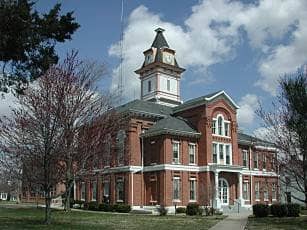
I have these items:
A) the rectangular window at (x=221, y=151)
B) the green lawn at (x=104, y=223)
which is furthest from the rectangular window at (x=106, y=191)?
the green lawn at (x=104, y=223)

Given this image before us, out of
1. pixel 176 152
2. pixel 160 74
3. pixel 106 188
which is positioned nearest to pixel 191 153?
pixel 176 152

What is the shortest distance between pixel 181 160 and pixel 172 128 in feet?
12.0

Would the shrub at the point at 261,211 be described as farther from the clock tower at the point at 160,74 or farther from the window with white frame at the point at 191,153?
the clock tower at the point at 160,74

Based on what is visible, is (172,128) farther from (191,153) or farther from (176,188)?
(176,188)

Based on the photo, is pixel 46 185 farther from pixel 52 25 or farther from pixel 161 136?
pixel 161 136

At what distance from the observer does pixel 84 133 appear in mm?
30547

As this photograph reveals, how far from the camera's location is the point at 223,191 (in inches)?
2053

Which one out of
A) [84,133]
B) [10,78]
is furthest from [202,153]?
[10,78]

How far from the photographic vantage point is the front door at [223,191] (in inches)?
2034

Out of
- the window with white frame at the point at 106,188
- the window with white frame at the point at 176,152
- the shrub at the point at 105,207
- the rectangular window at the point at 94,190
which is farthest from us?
the rectangular window at the point at 94,190

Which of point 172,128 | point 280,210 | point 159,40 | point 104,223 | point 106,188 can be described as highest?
point 159,40

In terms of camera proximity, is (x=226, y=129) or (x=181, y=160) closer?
(x=181, y=160)

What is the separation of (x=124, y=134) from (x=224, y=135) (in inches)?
473

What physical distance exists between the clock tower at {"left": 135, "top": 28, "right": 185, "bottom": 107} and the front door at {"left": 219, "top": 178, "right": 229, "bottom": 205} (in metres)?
15.7
